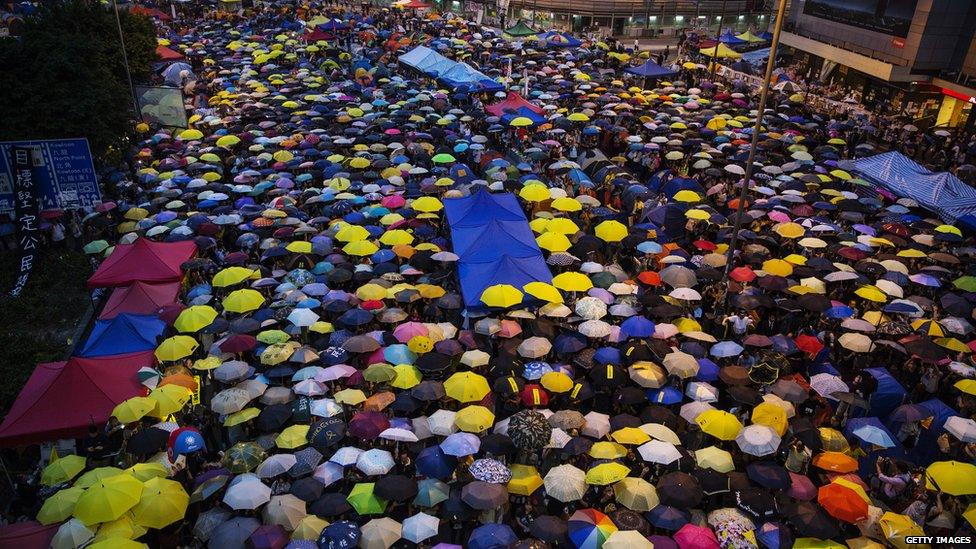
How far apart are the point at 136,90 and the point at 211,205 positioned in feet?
32.9

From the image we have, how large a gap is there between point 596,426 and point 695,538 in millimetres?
2449

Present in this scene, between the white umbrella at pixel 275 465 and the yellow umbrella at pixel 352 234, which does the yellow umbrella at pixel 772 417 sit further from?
the yellow umbrella at pixel 352 234

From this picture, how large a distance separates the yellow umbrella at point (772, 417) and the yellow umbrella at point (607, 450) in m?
2.36

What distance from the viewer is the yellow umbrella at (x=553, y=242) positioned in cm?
1590

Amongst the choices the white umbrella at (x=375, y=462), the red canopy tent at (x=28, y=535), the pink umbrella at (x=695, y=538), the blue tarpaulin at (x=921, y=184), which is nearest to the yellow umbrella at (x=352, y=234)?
the white umbrella at (x=375, y=462)

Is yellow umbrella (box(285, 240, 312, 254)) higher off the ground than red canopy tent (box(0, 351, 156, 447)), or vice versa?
yellow umbrella (box(285, 240, 312, 254))

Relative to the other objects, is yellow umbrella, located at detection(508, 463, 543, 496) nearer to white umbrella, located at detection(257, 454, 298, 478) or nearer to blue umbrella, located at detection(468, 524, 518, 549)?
blue umbrella, located at detection(468, 524, 518, 549)

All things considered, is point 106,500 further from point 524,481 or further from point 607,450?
point 607,450

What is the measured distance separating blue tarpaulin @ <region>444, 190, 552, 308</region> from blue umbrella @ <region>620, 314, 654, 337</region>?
2.34m

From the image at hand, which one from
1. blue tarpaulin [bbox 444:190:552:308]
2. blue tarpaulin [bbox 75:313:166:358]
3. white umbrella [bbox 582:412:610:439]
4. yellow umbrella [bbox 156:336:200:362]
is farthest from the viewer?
blue tarpaulin [bbox 444:190:552:308]

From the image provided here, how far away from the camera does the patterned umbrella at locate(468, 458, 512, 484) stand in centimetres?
948

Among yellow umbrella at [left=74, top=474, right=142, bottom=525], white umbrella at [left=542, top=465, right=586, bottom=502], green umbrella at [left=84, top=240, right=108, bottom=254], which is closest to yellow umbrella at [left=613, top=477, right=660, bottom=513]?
white umbrella at [left=542, top=465, right=586, bottom=502]

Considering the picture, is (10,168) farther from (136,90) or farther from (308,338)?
(136,90)

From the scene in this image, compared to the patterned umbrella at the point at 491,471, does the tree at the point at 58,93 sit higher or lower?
higher
